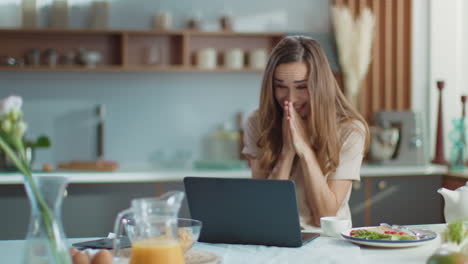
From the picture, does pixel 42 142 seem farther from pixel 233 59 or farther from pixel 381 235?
pixel 381 235

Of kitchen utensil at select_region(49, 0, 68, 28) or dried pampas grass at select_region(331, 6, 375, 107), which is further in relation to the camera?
dried pampas grass at select_region(331, 6, 375, 107)

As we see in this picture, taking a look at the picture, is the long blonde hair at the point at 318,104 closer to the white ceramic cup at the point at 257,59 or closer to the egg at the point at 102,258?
the egg at the point at 102,258

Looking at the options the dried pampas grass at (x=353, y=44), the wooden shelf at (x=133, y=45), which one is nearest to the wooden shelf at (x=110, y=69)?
the wooden shelf at (x=133, y=45)

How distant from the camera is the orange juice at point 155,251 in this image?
4.62 feet

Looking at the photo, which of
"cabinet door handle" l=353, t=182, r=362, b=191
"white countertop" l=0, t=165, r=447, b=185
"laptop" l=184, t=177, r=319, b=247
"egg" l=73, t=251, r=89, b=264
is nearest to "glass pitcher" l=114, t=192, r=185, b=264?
"egg" l=73, t=251, r=89, b=264

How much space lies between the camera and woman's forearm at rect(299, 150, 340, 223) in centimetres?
246

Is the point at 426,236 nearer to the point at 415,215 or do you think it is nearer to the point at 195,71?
the point at 415,215

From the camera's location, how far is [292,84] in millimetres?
2580

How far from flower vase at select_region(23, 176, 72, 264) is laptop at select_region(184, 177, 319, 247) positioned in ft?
2.21

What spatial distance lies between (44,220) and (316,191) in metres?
1.38

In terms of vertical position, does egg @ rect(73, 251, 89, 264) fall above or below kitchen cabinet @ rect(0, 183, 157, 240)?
above

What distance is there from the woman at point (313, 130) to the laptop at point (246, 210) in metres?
0.59

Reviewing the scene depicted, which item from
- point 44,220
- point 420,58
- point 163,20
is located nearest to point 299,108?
point 44,220

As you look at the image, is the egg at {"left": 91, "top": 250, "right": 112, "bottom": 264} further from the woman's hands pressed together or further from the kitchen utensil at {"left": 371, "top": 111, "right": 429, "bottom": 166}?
the kitchen utensil at {"left": 371, "top": 111, "right": 429, "bottom": 166}
